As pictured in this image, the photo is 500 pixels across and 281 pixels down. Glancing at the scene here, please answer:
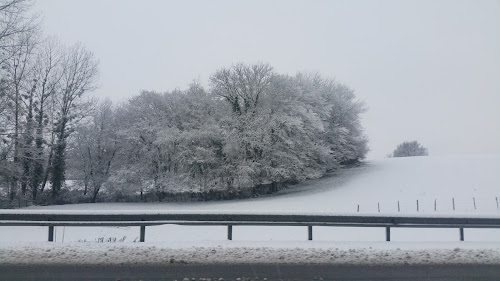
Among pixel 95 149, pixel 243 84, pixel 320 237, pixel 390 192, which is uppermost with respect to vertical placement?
pixel 243 84

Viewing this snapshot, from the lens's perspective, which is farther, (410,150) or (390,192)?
(410,150)

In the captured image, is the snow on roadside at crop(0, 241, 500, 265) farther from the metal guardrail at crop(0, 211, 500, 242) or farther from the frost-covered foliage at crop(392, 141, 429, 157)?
the frost-covered foliage at crop(392, 141, 429, 157)

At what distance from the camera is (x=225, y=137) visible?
138ft

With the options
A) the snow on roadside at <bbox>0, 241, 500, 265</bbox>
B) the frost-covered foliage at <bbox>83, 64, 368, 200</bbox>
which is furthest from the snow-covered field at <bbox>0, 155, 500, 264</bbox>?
the frost-covered foliage at <bbox>83, 64, 368, 200</bbox>

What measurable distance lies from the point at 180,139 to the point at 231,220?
3126 centimetres

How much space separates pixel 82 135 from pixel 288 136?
77.5 feet

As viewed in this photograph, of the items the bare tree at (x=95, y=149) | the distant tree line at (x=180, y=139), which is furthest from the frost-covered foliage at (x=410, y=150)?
the bare tree at (x=95, y=149)

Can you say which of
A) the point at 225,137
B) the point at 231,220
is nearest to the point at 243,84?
the point at 225,137

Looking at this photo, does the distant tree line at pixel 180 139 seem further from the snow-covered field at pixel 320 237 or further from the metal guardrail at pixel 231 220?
the metal guardrail at pixel 231 220

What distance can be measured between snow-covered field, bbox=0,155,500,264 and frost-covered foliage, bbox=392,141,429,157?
3400 inches

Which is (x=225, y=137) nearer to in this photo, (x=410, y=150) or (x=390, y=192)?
(x=390, y=192)
